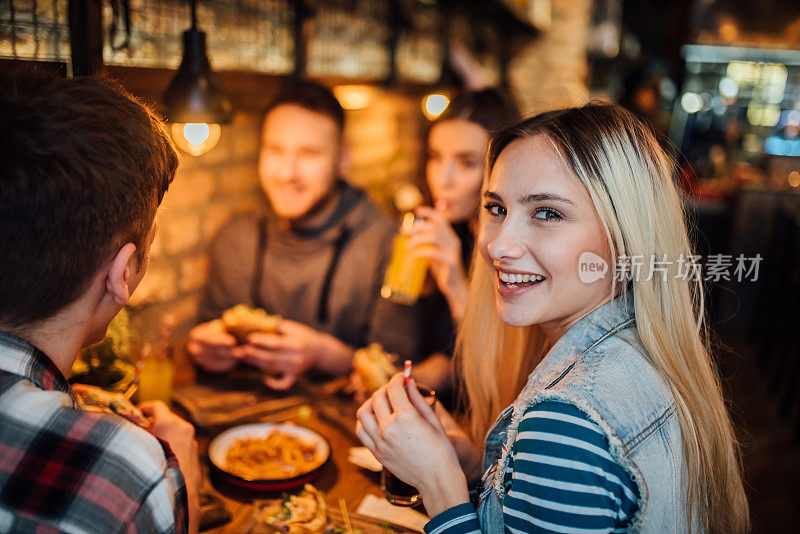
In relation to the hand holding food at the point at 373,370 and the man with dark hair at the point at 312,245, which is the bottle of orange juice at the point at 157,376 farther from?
the man with dark hair at the point at 312,245

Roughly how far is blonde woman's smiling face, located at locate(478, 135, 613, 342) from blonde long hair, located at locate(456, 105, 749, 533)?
0.03 meters

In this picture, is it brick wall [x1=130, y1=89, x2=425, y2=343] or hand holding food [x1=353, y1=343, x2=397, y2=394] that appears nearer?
hand holding food [x1=353, y1=343, x2=397, y2=394]

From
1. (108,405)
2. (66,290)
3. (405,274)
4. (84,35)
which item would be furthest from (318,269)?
(66,290)

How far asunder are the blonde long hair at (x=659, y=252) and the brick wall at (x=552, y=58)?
5.81 meters

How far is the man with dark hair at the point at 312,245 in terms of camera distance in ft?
8.34

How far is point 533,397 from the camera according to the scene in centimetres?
109

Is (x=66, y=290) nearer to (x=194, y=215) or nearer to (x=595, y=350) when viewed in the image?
(x=595, y=350)

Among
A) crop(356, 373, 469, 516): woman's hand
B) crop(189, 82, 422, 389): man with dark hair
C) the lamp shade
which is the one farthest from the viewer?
crop(189, 82, 422, 389): man with dark hair

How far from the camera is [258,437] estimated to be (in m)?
1.73

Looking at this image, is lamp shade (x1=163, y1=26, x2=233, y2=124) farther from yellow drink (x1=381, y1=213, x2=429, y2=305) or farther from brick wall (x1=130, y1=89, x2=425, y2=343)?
yellow drink (x1=381, y1=213, x2=429, y2=305)

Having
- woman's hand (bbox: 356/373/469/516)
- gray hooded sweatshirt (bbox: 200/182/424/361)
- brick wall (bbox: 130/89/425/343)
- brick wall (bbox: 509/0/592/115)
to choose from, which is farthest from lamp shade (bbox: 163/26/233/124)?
brick wall (bbox: 509/0/592/115)

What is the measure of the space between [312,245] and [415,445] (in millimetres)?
1656

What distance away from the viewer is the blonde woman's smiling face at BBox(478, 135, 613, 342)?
1.22 m

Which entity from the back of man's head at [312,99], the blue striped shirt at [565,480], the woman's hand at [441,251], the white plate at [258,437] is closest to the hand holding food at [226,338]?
the white plate at [258,437]
